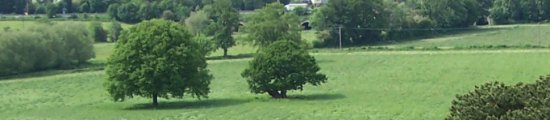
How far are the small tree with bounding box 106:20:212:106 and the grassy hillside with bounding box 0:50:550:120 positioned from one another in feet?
2.83

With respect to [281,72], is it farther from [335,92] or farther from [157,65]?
[157,65]

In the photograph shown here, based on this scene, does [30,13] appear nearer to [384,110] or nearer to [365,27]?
[365,27]

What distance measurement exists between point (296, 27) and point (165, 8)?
5728 cm

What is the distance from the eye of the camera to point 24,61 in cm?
8400

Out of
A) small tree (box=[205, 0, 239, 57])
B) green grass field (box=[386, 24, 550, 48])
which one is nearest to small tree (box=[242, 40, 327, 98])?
small tree (box=[205, 0, 239, 57])

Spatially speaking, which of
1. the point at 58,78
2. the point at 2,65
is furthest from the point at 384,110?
the point at 2,65

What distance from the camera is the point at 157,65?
181 feet

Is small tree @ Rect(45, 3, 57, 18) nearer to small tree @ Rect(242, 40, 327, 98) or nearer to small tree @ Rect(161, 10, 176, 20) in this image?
small tree @ Rect(161, 10, 176, 20)

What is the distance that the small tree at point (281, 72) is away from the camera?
57406 millimetres

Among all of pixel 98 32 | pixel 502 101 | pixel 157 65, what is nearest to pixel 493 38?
pixel 98 32

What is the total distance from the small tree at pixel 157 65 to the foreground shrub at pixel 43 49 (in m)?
27.2

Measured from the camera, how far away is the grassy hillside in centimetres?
4956

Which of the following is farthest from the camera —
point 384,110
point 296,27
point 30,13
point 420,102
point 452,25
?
point 30,13

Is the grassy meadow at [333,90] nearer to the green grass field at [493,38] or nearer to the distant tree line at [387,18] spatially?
the green grass field at [493,38]
